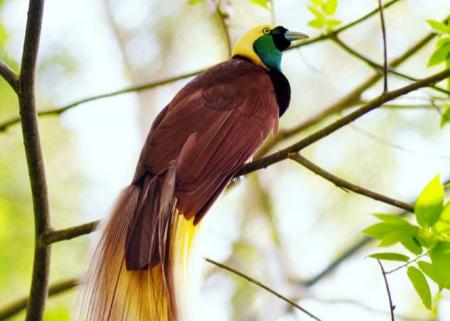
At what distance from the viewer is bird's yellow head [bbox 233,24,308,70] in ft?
12.6

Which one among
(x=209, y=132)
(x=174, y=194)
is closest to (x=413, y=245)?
(x=174, y=194)

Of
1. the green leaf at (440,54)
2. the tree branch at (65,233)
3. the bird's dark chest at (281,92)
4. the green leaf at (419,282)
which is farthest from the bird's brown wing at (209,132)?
the green leaf at (419,282)

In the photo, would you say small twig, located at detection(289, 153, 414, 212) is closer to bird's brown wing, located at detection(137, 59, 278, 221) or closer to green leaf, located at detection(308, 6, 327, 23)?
bird's brown wing, located at detection(137, 59, 278, 221)

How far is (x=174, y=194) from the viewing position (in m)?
2.75

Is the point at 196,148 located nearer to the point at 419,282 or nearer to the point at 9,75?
the point at 9,75

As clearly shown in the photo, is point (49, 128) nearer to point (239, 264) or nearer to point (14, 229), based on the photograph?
point (14, 229)

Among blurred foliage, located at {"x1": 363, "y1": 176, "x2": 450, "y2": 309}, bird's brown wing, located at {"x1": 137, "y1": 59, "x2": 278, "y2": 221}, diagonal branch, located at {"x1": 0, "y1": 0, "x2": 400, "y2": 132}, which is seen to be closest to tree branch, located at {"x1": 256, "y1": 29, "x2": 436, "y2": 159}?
diagonal branch, located at {"x1": 0, "y1": 0, "x2": 400, "y2": 132}

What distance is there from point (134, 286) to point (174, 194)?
1.08ft

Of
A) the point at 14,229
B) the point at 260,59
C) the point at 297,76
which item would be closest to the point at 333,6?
the point at 260,59

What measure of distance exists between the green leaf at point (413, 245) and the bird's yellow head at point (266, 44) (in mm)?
1752

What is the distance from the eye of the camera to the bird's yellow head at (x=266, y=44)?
152 inches

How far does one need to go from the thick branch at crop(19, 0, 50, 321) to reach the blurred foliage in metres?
0.98

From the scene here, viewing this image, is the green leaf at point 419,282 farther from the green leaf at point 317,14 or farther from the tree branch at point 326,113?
the tree branch at point 326,113

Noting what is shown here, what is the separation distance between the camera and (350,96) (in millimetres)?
4367
